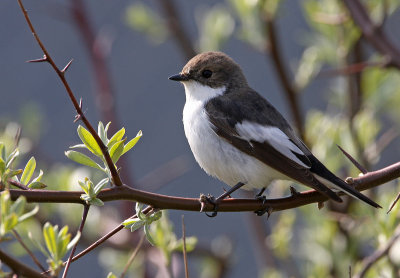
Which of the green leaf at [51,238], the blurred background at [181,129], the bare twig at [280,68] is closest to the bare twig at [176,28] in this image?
the blurred background at [181,129]

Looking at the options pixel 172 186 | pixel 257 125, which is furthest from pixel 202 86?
pixel 172 186

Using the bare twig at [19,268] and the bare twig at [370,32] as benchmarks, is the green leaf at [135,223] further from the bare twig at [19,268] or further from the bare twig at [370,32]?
the bare twig at [370,32]

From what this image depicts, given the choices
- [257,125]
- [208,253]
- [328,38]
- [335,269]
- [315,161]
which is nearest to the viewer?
[315,161]

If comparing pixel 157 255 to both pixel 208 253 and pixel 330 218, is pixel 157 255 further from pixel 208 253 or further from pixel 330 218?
pixel 330 218

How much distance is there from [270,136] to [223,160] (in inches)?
11.1

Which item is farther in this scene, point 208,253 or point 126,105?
point 126,105

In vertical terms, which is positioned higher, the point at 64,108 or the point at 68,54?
the point at 68,54

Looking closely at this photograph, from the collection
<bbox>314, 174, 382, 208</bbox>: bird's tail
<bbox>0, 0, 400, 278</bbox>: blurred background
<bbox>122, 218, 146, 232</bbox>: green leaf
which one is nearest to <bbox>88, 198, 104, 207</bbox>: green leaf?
<bbox>122, 218, 146, 232</bbox>: green leaf

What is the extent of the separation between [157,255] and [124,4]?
14.9 feet

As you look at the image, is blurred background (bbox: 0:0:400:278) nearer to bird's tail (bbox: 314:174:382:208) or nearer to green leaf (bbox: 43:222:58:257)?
bird's tail (bbox: 314:174:382:208)

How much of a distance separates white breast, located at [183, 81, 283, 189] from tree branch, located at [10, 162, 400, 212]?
29.1 inches

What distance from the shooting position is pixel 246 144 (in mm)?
3090

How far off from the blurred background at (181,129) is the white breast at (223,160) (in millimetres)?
474

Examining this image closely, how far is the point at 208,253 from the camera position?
14.2 feet
